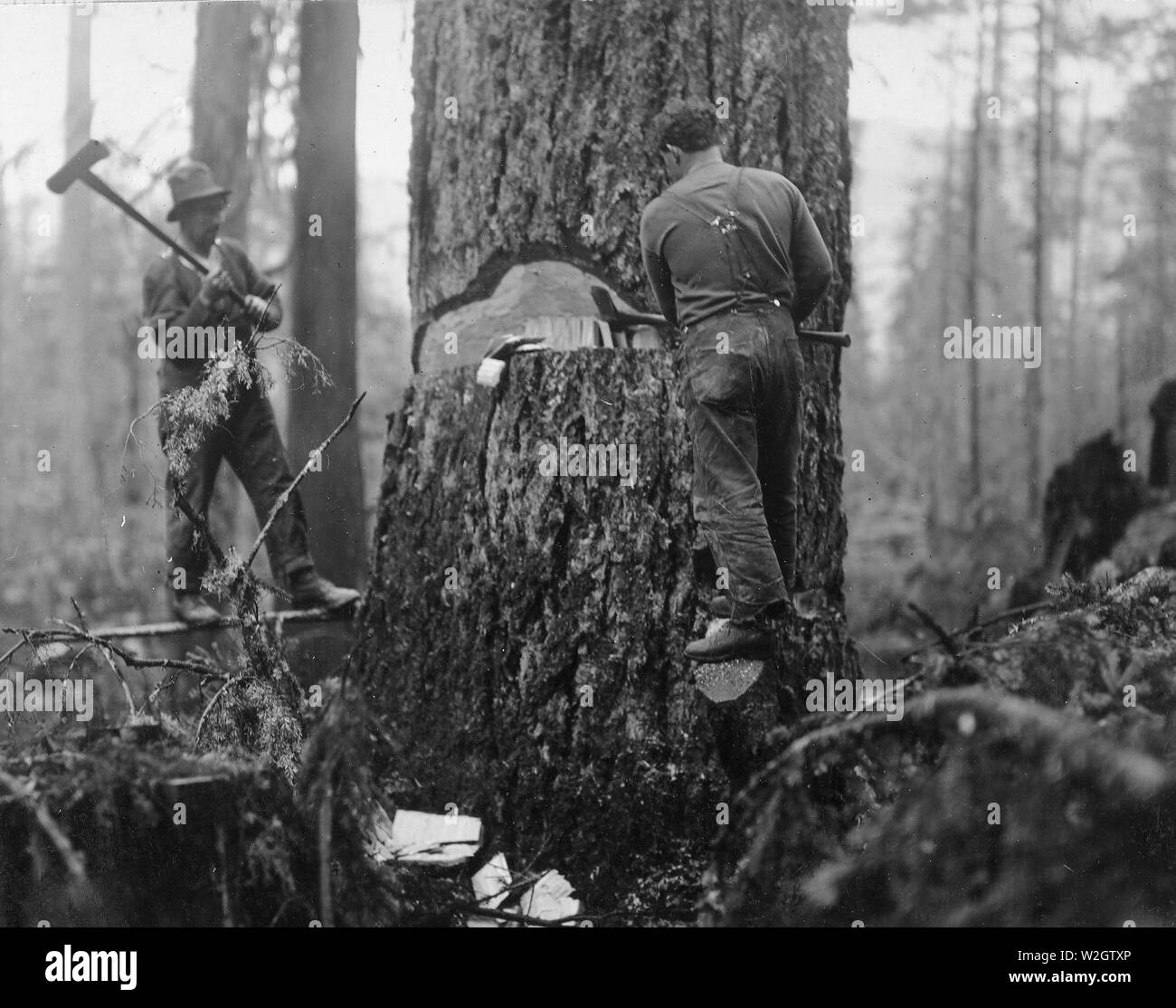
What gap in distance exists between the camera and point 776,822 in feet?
12.0

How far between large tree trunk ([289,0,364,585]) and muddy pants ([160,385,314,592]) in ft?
0.29

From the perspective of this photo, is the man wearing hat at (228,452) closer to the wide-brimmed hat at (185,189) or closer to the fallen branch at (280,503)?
the fallen branch at (280,503)

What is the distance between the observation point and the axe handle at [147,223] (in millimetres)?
4363

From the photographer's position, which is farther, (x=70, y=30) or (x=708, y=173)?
(x=70, y=30)

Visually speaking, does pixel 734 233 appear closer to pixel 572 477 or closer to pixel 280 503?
pixel 572 477

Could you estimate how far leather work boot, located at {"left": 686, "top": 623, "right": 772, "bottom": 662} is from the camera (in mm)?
3619

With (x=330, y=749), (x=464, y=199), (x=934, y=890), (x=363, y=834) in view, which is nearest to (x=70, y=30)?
(x=464, y=199)

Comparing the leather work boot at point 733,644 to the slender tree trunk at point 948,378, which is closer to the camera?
the leather work boot at point 733,644

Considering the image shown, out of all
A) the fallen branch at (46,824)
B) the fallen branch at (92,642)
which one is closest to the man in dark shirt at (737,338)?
the fallen branch at (92,642)

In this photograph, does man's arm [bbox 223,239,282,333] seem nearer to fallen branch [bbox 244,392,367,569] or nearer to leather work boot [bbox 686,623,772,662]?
fallen branch [bbox 244,392,367,569]

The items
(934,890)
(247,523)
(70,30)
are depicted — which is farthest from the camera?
(247,523)

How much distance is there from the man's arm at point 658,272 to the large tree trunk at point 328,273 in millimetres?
1713

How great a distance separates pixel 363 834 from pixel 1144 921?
255 cm
